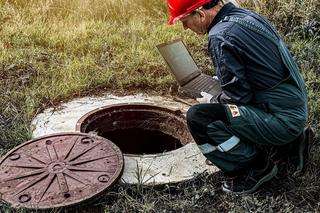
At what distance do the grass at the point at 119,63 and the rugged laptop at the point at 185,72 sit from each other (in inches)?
17.4

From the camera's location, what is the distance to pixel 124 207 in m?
3.36

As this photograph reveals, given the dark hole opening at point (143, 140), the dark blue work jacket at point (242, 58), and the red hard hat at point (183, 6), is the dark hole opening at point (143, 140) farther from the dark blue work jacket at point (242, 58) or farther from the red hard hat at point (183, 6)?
the red hard hat at point (183, 6)

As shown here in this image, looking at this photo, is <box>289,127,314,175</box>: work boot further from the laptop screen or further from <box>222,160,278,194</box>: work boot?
the laptop screen

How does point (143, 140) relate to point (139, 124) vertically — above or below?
below

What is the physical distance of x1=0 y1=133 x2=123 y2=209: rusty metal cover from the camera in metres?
3.22

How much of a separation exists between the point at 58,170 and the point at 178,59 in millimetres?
1546

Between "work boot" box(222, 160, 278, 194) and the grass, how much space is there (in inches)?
2.7

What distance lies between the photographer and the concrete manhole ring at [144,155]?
141 inches

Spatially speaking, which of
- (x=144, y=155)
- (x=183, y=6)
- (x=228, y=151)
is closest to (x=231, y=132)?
(x=228, y=151)

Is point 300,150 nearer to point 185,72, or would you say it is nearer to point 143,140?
point 185,72

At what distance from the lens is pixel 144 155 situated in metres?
3.80

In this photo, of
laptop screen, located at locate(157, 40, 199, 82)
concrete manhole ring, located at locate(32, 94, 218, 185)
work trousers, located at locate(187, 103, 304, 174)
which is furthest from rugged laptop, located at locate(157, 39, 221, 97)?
work trousers, located at locate(187, 103, 304, 174)

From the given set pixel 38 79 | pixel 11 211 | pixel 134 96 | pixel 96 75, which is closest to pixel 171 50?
pixel 134 96

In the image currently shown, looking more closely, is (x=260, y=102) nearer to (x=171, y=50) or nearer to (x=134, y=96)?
(x=171, y=50)
